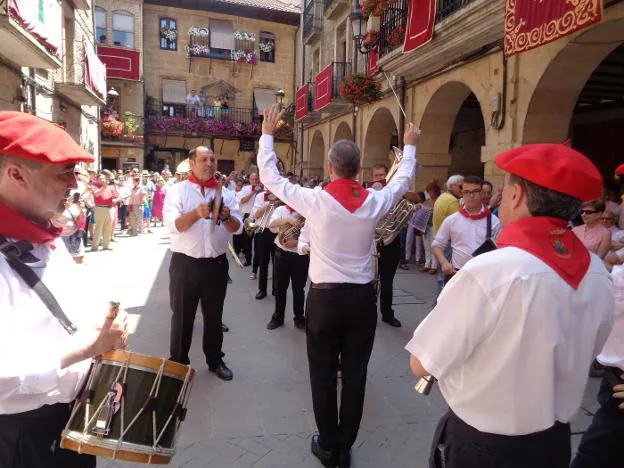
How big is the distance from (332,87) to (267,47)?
604 inches

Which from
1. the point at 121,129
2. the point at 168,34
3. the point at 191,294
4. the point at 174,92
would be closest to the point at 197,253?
the point at 191,294

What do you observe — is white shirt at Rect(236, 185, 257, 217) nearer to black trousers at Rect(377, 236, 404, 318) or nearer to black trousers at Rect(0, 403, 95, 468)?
black trousers at Rect(377, 236, 404, 318)

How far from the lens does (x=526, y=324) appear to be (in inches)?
57.9

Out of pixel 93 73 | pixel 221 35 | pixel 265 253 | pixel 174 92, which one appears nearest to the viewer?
pixel 265 253

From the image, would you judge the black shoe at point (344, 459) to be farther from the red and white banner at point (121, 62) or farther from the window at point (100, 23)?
the window at point (100, 23)

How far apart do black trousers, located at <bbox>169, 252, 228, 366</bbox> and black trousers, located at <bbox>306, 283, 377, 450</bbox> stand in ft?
4.55

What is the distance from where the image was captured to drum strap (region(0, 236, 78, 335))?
1.51 metres

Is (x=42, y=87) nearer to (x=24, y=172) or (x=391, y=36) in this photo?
(x=391, y=36)

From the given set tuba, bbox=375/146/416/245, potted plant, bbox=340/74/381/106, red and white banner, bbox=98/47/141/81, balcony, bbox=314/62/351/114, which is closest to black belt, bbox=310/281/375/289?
tuba, bbox=375/146/416/245

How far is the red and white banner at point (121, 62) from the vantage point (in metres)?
23.7

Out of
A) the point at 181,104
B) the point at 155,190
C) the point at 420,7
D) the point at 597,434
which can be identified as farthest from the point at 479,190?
the point at 181,104

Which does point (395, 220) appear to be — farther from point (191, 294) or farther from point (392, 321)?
point (191, 294)

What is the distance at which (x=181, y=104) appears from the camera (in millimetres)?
27281

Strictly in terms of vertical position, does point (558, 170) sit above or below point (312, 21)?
below
